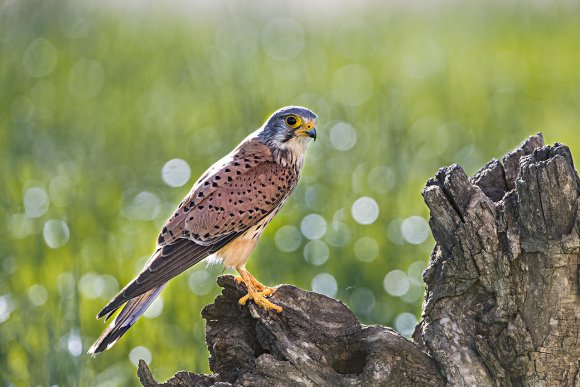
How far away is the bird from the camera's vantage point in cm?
434

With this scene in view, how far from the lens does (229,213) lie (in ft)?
15.3

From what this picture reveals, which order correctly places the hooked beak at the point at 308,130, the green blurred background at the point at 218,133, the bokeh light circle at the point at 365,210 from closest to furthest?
1. the hooked beak at the point at 308,130
2. the green blurred background at the point at 218,133
3. the bokeh light circle at the point at 365,210

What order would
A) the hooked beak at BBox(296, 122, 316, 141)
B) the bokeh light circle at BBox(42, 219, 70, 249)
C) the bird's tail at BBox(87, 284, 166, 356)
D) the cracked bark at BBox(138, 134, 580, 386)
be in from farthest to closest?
the bokeh light circle at BBox(42, 219, 70, 249)
the hooked beak at BBox(296, 122, 316, 141)
the bird's tail at BBox(87, 284, 166, 356)
the cracked bark at BBox(138, 134, 580, 386)

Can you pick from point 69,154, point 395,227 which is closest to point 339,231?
point 395,227

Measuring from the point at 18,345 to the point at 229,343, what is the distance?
1.75 meters

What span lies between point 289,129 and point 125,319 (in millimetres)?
1380

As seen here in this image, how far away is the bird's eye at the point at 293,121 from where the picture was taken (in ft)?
16.4

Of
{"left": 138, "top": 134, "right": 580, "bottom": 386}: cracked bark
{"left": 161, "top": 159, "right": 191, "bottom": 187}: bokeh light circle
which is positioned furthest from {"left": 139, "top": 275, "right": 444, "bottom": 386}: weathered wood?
{"left": 161, "top": 159, "right": 191, "bottom": 187}: bokeh light circle

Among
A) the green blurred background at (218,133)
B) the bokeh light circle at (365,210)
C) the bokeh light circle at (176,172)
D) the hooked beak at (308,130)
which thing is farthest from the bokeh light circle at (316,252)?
the bokeh light circle at (176,172)

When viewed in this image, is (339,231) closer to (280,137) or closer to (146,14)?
(280,137)

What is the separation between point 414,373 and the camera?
3.61m

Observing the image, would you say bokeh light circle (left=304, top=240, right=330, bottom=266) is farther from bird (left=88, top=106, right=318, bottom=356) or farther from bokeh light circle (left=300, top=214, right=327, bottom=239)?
bird (left=88, top=106, right=318, bottom=356)

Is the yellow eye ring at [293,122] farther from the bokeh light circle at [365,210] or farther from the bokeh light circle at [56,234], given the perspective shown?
the bokeh light circle at [56,234]

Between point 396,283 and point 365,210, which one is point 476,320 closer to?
point 396,283
